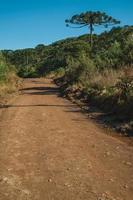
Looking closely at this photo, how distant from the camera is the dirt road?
675 cm

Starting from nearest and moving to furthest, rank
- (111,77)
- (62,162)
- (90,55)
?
(62,162), (111,77), (90,55)

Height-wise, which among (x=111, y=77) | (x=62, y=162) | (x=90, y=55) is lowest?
(x=62, y=162)

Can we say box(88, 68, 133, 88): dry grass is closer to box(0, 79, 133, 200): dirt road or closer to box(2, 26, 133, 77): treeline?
box(2, 26, 133, 77): treeline

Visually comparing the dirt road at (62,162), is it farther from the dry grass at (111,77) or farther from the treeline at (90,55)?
the treeline at (90,55)

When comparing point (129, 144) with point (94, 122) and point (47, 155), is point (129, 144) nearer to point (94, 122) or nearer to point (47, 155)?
point (47, 155)

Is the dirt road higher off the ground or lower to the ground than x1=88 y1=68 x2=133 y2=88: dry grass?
lower

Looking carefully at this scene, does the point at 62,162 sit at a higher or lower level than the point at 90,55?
lower

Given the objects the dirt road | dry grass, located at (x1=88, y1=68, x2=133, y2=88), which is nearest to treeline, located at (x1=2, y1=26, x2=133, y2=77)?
dry grass, located at (x1=88, y1=68, x2=133, y2=88)

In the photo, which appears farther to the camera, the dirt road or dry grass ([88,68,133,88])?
dry grass ([88,68,133,88])

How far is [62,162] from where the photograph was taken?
8.41m

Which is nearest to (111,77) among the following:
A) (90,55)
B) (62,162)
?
(62,162)

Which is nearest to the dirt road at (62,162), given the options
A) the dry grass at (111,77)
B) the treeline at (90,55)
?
the dry grass at (111,77)

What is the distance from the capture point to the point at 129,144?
10.3 meters

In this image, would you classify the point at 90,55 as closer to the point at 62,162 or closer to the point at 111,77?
the point at 111,77
